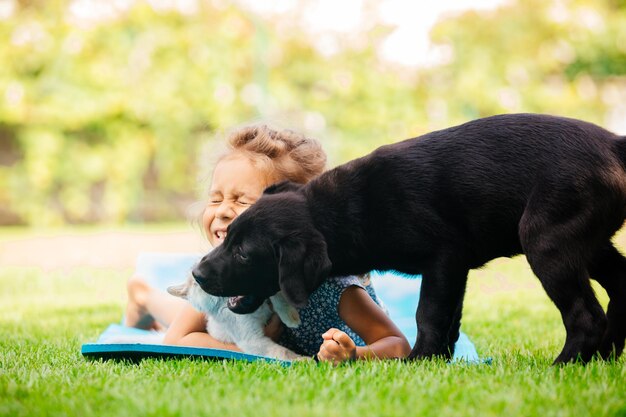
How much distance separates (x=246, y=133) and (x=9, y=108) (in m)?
13.1

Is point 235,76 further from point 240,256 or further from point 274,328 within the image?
point 240,256

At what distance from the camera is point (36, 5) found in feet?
55.2

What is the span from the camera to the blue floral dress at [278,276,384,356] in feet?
11.8

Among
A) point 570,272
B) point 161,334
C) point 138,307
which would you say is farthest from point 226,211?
point 570,272

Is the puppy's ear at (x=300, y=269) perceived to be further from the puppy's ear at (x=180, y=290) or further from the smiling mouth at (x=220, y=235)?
the smiling mouth at (x=220, y=235)

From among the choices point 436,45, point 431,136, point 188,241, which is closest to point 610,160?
point 431,136

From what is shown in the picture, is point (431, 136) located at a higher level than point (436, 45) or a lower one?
lower

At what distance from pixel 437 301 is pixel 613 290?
875mm

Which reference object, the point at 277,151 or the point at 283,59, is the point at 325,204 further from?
the point at 283,59

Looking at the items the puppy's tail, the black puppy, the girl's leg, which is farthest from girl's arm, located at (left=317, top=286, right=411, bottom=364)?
the girl's leg

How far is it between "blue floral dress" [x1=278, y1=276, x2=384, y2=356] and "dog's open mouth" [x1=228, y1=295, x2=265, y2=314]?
1.15 ft

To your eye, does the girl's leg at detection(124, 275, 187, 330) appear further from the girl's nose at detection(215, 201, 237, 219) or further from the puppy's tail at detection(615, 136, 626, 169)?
the puppy's tail at detection(615, 136, 626, 169)

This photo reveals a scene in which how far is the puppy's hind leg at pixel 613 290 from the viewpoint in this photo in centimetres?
323

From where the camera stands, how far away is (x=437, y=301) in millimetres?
3064
